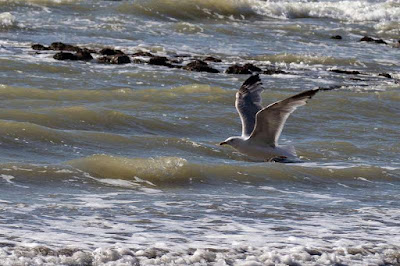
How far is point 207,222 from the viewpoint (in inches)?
321

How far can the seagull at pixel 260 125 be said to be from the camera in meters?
9.77

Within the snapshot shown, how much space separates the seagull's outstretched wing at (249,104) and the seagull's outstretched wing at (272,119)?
0.39m

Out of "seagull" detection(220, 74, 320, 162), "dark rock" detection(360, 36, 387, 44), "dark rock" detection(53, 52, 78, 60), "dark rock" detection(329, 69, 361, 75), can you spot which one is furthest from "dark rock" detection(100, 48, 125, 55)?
"seagull" detection(220, 74, 320, 162)

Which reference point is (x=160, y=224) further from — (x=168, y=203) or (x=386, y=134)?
(x=386, y=134)

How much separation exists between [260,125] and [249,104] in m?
0.76

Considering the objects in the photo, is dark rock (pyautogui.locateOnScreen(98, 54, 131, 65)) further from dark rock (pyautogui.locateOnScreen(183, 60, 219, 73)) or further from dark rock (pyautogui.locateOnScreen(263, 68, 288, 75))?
dark rock (pyautogui.locateOnScreen(263, 68, 288, 75))

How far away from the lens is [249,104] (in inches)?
426

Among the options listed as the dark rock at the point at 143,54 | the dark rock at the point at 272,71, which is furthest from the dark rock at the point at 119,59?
the dark rock at the point at 272,71

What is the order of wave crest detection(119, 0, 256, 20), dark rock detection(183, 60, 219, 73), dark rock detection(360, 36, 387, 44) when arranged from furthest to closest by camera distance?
wave crest detection(119, 0, 256, 20), dark rock detection(360, 36, 387, 44), dark rock detection(183, 60, 219, 73)

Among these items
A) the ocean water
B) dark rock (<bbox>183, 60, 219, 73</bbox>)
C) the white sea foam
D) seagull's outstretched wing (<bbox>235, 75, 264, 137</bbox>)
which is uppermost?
the white sea foam

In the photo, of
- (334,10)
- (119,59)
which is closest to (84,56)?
(119,59)

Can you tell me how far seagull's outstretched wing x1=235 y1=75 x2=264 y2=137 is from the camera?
421 inches

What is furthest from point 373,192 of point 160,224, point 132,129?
point 132,129

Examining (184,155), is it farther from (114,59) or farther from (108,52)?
(108,52)
